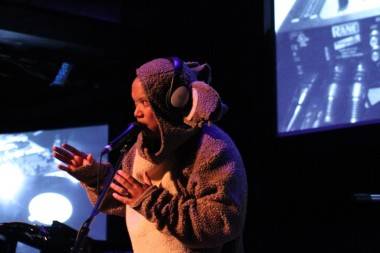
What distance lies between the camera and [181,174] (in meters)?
1.59

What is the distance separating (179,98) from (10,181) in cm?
318

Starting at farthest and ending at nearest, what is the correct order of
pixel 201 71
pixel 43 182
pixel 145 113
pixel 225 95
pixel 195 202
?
pixel 43 182
pixel 225 95
pixel 201 71
pixel 145 113
pixel 195 202

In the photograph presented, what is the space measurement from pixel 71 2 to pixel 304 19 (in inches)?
76.2

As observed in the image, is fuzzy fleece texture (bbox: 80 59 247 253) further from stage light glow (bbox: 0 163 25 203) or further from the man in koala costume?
stage light glow (bbox: 0 163 25 203)

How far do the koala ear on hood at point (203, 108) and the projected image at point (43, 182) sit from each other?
2743mm

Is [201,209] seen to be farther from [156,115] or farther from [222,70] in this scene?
[222,70]

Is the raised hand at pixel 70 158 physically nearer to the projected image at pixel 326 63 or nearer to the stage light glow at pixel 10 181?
the projected image at pixel 326 63

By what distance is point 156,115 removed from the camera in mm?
1547

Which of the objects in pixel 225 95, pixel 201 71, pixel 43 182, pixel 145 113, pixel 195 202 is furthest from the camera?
pixel 43 182

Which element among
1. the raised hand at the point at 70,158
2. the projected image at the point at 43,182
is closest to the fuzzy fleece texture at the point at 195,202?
the raised hand at the point at 70,158

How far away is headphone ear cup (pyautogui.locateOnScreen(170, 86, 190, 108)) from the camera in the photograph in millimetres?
1526

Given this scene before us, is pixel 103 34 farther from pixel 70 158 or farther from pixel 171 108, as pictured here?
pixel 171 108

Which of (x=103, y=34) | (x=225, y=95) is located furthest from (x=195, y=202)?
(x=103, y=34)

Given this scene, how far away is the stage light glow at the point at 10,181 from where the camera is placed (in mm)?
4336
